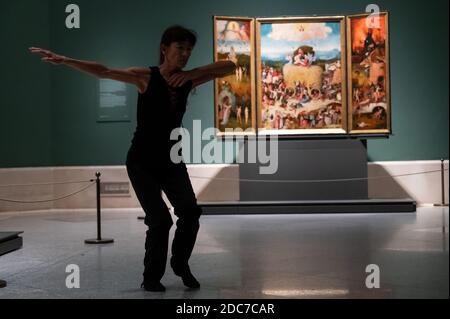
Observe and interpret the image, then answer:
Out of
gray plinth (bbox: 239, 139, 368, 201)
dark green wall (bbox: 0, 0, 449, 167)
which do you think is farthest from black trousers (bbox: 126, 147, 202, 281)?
dark green wall (bbox: 0, 0, 449, 167)

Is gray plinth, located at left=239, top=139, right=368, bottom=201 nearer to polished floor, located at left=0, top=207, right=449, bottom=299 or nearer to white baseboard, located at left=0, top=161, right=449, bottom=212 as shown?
white baseboard, located at left=0, top=161, right=449, bottom=212

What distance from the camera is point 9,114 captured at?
16141 mm

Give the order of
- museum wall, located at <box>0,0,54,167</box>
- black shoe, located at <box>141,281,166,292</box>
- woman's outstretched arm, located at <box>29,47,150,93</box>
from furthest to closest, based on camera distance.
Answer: museum wall, located at <box>0,0,54,167</box>, black shoe, located at <box>141,281,166,292</box>, woman's outstretched arm, located at <box>29,47,150,93</box>

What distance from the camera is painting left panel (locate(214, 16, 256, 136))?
52.3 feet

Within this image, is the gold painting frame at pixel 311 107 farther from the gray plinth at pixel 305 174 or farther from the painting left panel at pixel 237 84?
the gray plinth at pixel 305 174

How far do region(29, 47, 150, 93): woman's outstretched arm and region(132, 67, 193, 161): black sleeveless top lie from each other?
0.27 feet

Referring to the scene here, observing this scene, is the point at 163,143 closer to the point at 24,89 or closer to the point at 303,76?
the point at 303,76

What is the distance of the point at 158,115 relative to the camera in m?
6.31

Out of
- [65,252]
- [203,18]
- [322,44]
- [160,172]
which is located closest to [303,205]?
[322,44]

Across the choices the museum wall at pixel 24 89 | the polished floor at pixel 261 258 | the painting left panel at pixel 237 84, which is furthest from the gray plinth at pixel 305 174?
the museum wall at pixel 24 89

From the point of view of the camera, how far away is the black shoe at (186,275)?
659 cm

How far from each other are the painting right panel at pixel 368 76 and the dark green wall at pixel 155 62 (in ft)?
3.68

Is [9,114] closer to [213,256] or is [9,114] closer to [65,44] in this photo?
[65,44]

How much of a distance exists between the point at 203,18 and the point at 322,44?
3.11 meters
